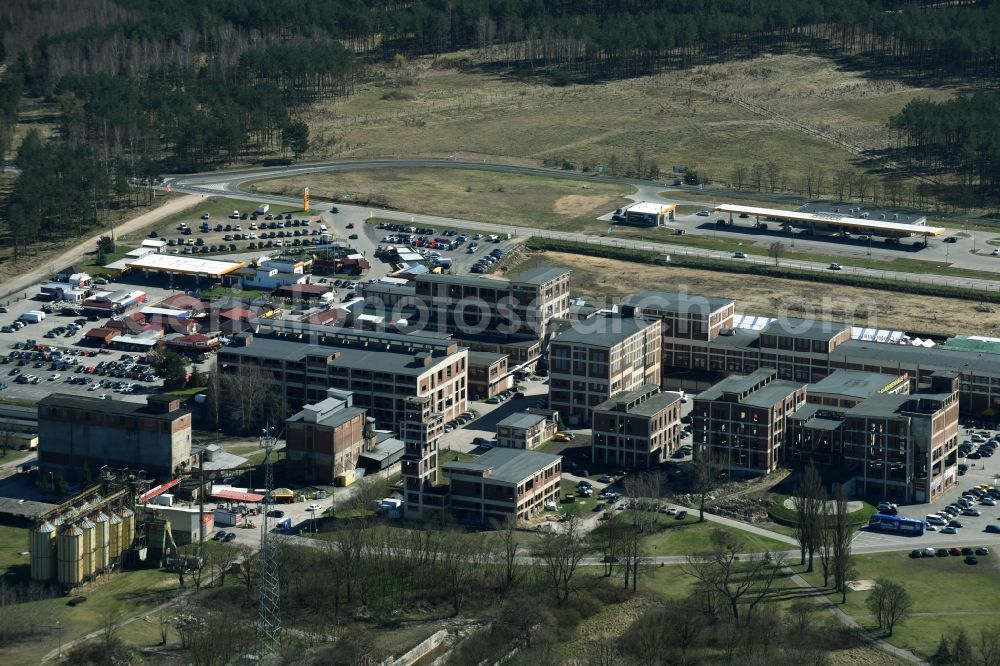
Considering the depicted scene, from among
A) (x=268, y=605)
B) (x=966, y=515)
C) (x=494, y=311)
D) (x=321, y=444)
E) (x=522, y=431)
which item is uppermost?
(x=494, y=311)

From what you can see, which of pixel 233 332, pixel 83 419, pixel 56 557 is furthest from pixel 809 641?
pixel 233 332

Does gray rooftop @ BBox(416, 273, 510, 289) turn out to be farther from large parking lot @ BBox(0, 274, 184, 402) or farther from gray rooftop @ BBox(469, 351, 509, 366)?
large parking lot @ BBox(0, 274, 184, 402)

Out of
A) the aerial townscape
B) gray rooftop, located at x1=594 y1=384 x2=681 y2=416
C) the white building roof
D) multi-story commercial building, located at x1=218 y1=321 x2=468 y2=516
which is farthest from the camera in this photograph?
the white building roof

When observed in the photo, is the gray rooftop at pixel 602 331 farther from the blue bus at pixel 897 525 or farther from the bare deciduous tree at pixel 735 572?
the blue bus at pixel 897 525

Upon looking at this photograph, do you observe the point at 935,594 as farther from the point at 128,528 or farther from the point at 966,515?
the point at 128,528

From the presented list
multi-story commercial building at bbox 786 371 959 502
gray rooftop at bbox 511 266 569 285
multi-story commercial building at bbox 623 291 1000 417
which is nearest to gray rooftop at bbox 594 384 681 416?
multi-story commercial building at bbox 786 371 959 502

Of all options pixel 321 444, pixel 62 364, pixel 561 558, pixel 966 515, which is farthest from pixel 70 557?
pixel 966 515
